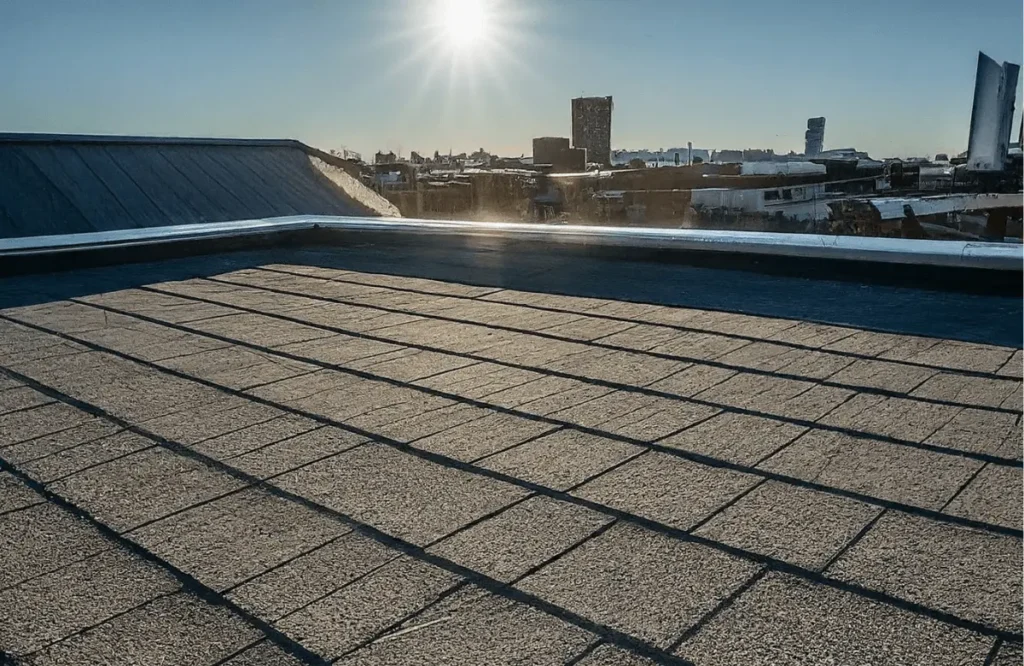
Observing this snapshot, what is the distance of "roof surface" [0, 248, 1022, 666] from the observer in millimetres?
1486

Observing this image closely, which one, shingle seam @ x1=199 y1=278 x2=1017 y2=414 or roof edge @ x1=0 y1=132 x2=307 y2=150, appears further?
roof edge @ x1=0 y1=132 x2=307 y2=150

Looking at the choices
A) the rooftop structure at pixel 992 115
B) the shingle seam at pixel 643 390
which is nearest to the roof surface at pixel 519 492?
the shingle seam at pixel 643 390

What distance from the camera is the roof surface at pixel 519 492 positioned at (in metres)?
1.49

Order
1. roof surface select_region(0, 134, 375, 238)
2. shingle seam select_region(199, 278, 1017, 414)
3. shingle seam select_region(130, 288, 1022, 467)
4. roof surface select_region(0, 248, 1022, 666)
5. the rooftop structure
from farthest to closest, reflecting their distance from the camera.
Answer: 1. the rooftop structure
2. roof surface select_region(0, 134, 375, 238)
3. shingle seam select_region(199, 278, 1017, 414)
4. shingle seam select_region(130, 288, 1022, 467)
5. roof surface select_region(0, 248, 1022, 666)

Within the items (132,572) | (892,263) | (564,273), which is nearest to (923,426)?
(132,572)

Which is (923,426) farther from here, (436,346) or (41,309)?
(41,309)

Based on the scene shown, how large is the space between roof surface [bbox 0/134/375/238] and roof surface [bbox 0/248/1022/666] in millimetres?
7937

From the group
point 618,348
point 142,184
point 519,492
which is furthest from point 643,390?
point 142,184

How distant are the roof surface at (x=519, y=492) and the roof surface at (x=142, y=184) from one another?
7937 millimetres

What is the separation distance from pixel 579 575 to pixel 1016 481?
1.23 metres

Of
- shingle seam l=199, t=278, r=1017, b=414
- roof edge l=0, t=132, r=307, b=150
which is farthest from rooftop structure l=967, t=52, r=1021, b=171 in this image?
shingle seam l=199, t=278, r=1017, b=414

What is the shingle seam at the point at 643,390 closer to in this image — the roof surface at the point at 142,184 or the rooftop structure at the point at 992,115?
the roof surface at the point at 142,184

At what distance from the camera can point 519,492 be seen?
204cm

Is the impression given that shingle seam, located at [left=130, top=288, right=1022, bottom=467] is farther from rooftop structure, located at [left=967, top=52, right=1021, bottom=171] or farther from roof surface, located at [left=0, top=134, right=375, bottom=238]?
rooftop structure, located at [left=967, top=52, right=1021, bottom=171]
